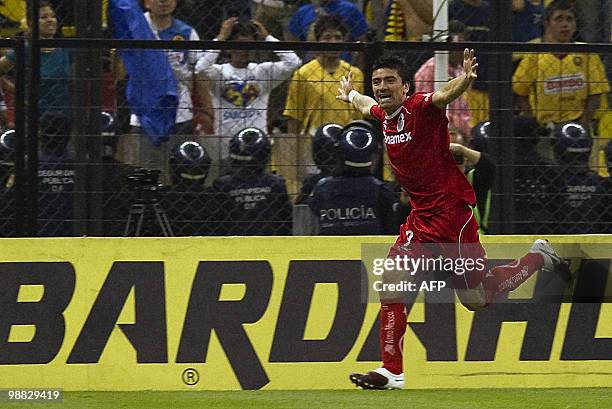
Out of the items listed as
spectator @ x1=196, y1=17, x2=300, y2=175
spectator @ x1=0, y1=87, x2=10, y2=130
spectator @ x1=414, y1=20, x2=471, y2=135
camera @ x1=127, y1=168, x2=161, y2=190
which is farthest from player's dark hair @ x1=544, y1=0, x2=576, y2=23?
spectator @ x1=0, y1=87, x2=10, y2=130

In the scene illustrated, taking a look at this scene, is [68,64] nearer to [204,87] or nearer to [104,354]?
[204,87]

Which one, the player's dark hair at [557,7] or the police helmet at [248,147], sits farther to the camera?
the player's dark hair at [557,7]

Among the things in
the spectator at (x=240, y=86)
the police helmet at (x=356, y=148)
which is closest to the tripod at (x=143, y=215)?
the spectator at (x=240, y=86)

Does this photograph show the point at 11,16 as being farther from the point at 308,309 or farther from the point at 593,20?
the point at 593,20

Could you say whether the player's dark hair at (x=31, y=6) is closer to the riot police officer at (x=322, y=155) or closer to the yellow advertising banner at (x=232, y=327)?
the yellow advertising banner at (x=232, y=327)

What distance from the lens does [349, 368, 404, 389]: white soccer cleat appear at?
24.9 ft

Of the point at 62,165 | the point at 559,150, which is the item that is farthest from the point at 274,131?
the point at 559,150

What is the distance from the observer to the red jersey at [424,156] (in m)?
7.75

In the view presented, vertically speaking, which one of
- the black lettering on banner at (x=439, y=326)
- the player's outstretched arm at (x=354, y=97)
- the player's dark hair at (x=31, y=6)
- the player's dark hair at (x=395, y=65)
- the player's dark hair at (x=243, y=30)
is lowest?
the black lettering on banner at (x=439, y=326)

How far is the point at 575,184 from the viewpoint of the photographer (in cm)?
902

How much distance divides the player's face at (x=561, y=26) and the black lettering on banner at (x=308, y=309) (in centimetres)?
Result: 284

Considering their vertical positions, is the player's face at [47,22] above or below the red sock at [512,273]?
above

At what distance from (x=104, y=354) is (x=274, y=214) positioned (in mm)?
1582

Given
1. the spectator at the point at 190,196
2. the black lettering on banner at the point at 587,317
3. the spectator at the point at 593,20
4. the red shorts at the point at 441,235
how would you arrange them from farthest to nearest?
the spectator at the point at 593,20
the spectator at the point at 190,196
the black lettering on banner at the point at 587,317
the red shorts at the point at 441,235
